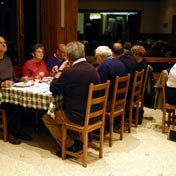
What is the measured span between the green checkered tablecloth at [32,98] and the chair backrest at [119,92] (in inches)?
27.5

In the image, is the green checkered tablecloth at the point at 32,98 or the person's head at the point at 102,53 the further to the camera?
the person's head at the point at 102,53

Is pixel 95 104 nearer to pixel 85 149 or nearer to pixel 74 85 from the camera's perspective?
pixel 74 85

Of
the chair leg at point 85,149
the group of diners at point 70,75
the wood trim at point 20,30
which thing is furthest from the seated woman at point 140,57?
the chair leg at point 85,149

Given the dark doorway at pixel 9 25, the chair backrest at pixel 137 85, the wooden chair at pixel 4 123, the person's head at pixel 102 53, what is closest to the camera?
the wooden chair at pixel 4 123

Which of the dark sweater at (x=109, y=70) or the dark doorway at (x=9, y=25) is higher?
the dark doorway at (x=9, y=25)

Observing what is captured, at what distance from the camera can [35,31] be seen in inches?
199

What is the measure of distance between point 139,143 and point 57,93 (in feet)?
4.48

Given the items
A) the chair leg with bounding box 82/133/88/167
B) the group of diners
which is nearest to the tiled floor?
the chair leg with bounding box 82/133/88/167

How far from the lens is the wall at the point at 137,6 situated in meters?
8.63

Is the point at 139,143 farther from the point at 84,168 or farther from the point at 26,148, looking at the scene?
the point at 26,148

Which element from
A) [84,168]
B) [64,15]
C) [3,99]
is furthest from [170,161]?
[64,15]

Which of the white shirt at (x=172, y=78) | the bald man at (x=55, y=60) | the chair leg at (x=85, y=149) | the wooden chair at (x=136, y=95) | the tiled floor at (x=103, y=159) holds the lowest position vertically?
the tiled floor at (x=103, y=159)

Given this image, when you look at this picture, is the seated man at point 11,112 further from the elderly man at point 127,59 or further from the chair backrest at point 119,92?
the elderly man at point 127,59

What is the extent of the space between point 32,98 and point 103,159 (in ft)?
3.37
